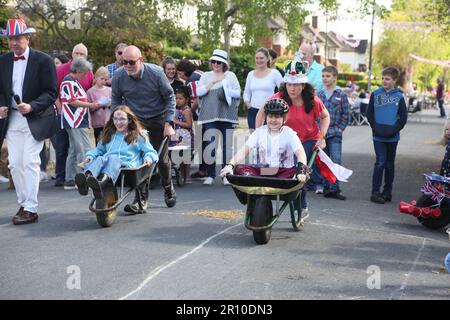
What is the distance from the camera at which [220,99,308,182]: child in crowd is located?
7.38m

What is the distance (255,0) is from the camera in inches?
1070

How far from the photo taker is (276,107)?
24.6ft

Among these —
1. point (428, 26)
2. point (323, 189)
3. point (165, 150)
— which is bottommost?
point (323, 189)

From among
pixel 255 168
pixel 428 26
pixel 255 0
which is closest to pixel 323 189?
pixel 255 168

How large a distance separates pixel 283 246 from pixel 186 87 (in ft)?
17.5

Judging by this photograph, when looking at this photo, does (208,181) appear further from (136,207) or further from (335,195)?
(136,207)

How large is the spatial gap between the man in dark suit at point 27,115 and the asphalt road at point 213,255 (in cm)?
53

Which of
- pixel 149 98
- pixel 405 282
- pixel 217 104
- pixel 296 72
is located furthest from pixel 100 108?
pixel 405 282

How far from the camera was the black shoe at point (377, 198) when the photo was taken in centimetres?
1033

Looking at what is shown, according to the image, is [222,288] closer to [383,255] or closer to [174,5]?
[383,255]

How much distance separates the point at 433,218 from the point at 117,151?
3807 mm

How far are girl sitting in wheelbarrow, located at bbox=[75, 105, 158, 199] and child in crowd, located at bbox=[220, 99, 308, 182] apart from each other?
1.43 m

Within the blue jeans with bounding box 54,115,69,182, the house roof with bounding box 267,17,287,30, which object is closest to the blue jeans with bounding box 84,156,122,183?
the blue jeans with bounding box 54,115,69,182

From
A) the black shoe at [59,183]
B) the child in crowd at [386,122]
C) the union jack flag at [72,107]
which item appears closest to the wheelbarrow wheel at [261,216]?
the child in crowd at [386,122]
